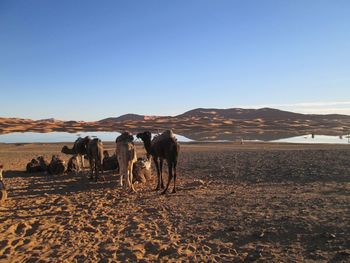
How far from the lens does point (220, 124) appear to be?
75.0 metres

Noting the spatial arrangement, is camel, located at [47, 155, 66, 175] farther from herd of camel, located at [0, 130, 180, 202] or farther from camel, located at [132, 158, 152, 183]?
camel, located at [132, 158, 152, 183]

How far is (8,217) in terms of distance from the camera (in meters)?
9.75

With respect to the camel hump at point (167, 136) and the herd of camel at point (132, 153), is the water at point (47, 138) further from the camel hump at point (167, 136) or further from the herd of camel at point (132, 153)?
the camel hump at point (167, 136)

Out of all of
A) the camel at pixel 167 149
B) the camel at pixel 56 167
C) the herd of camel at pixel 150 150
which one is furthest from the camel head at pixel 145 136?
the camel at pixel 56 167

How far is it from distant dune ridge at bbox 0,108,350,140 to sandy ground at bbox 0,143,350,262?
4.68 meters

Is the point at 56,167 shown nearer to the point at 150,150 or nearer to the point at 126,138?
the point at 126,138

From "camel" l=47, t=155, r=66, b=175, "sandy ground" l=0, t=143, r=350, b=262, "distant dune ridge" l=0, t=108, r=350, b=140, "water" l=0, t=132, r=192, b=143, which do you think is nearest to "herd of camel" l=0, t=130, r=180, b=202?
"sandy ground" l=0, t=143, r=350, b=262

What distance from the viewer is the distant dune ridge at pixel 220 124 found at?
58266 mm

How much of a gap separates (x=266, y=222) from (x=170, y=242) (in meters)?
2.36

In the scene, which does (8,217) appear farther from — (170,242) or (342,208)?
(342,208)

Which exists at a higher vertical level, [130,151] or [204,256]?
[130,151]

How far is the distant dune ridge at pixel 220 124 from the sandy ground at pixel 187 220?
468cm

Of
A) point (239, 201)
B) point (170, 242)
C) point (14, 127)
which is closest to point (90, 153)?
point (239, 201)

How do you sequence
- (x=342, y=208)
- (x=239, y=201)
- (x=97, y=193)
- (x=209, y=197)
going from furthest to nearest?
(x=97, y=193)
(x=209, y=197)
(x=239, y=201)
(x=342, y=208)
